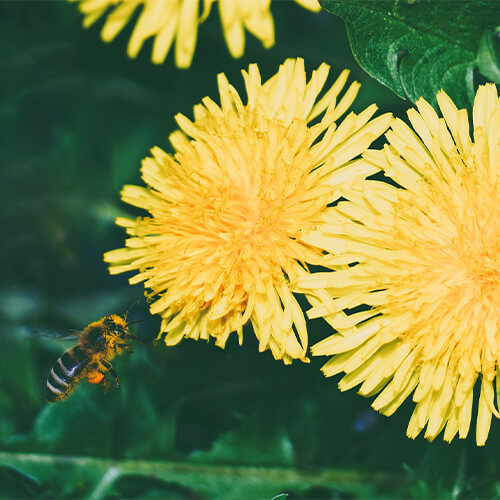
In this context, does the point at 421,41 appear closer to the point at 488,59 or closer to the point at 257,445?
the point at 488,59

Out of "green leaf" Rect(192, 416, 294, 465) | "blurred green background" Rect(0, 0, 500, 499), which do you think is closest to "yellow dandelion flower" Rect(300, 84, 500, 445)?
"blurred green background" Rect(0, 0, 500, 499)

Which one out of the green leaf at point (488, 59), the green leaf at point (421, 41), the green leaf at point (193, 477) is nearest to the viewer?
the green leaf at point (488, 59)

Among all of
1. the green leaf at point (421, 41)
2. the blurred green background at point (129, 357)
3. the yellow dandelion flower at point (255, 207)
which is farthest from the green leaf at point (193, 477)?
the green leaf at point (421, 41)

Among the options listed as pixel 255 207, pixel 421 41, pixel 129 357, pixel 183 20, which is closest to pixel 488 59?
pixel 421 41

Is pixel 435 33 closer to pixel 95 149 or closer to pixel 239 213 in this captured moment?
pixel 239 213

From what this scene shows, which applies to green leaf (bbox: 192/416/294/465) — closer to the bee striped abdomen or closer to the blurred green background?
the blurred green background

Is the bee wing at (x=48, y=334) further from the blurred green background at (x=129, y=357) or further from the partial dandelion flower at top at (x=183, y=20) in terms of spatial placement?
the partial dandelion flower at top at (x=183, y=20)
